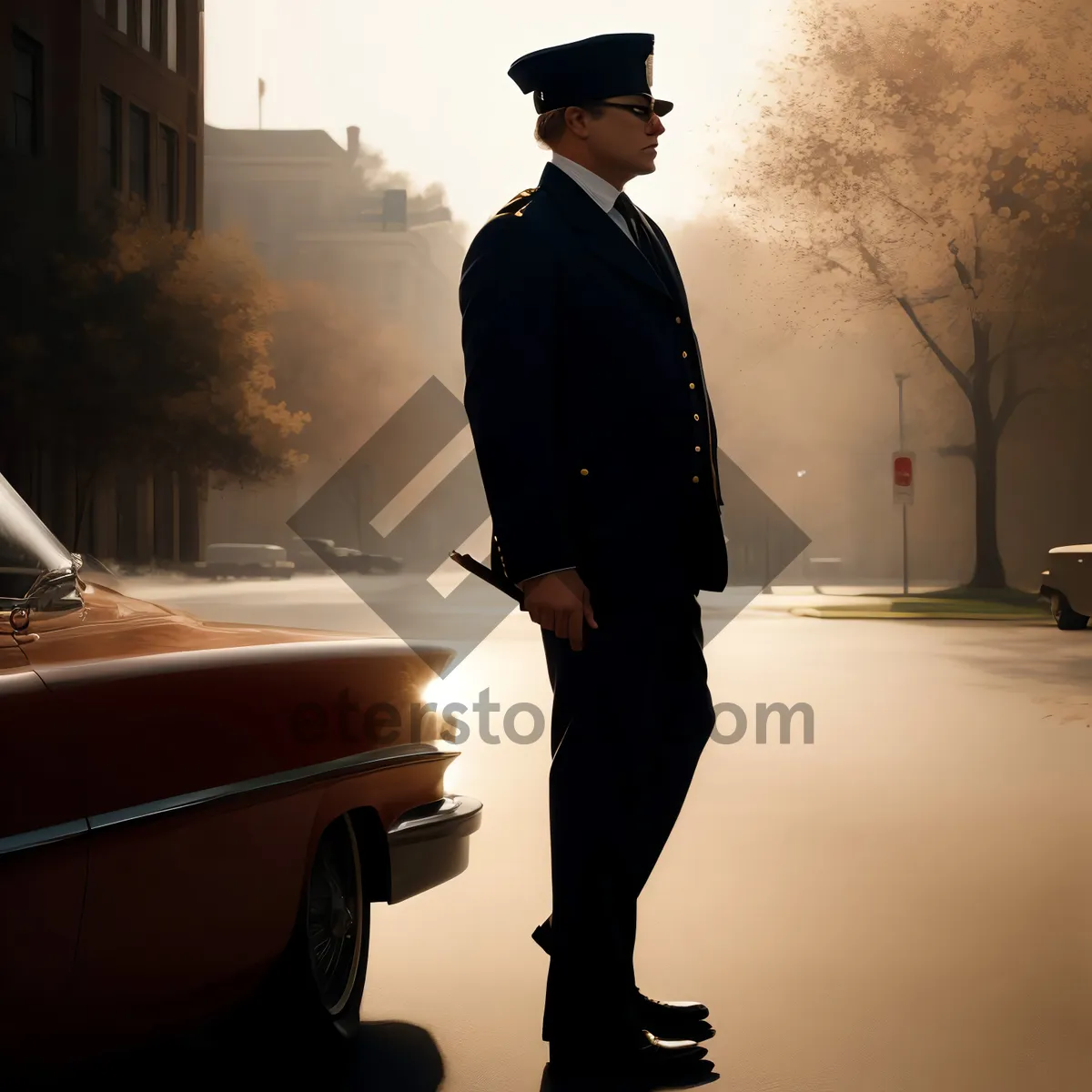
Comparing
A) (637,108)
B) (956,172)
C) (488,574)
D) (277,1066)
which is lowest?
(277,1066)

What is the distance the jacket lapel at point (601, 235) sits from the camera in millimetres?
3795

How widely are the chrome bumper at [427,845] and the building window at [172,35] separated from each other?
45393 mm

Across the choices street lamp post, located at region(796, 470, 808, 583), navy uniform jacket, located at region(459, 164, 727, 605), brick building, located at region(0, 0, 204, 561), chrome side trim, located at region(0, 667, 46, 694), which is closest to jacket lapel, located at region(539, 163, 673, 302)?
navy uniform jacket, located at region(459, 164, 727, 605)

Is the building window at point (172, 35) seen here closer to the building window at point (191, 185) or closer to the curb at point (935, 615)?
the building window at point (191, 185)

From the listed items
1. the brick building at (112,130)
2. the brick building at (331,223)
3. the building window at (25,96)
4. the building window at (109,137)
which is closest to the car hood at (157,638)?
the brick building at (112,130)

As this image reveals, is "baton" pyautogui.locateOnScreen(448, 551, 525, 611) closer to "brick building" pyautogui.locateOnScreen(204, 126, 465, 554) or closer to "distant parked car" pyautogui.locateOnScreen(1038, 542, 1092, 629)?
"distant parked car" pyautogui.locateOnScreen(1038, 542, 1092, 629)

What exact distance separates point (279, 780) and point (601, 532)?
0.82 m

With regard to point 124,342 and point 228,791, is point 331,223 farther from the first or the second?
point 228,791

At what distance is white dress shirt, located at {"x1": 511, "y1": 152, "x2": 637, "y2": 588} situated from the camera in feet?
12.7

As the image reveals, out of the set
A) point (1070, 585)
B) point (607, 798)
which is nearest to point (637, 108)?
point (607, 798)

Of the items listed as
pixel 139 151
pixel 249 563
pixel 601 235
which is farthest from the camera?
pixel 249 563

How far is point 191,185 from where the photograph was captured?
4816 cm

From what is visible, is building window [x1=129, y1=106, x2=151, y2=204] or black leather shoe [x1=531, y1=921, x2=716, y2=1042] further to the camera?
building window [x1=129, y1=106, x2=151, y2=204]

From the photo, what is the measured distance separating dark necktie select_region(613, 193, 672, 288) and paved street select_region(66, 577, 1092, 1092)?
117cm
